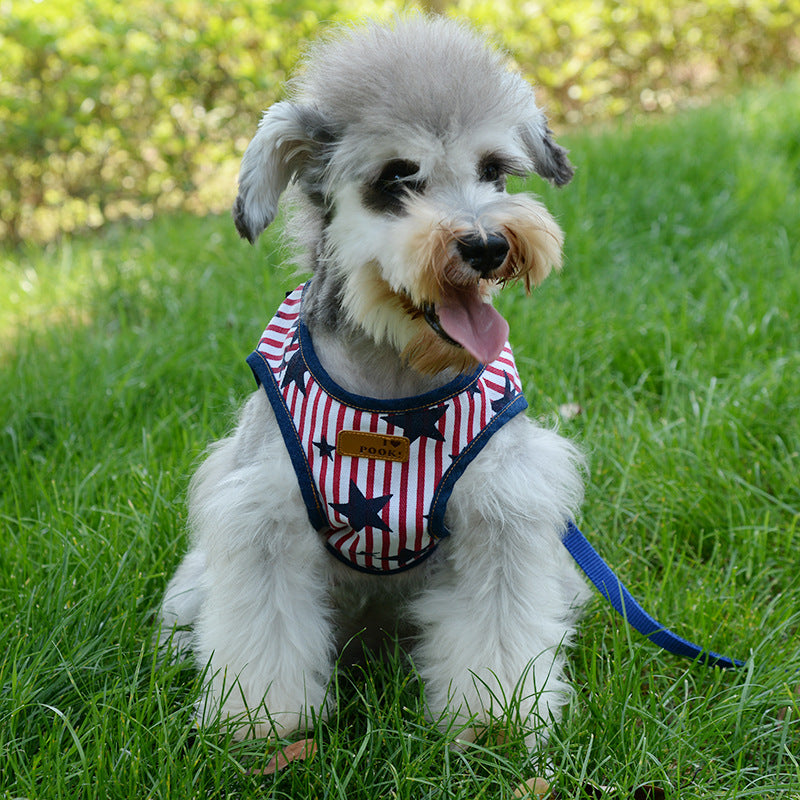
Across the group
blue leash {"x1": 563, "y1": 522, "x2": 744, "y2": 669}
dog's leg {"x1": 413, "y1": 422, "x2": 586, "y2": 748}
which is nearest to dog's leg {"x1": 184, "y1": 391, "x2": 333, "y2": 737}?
dog's leg {"x1": 413, "y1": 422, "x2": 586, "y2": 748}

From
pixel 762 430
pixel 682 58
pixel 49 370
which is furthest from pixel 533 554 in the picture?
pixel 682 58

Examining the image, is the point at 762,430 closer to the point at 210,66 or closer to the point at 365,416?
the point at 365,416

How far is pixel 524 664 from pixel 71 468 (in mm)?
1944

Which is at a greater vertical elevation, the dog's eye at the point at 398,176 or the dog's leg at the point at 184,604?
the dog's eye at the point at 398,176

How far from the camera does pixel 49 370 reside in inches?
160

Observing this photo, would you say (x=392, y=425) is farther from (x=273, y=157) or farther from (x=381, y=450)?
(x=273, y=157)

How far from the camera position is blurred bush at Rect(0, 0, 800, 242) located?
6688mm

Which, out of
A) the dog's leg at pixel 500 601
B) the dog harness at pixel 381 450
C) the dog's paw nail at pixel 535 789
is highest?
the dog harness at pixel 381 450

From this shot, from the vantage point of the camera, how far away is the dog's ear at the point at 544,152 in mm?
2510

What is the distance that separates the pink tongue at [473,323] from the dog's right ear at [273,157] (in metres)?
0.51

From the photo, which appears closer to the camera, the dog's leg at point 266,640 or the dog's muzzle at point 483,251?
the dog's muzzle at point 483,251

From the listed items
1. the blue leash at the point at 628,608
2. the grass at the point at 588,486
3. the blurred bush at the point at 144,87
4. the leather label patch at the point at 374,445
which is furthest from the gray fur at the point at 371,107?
the blurred bush at the point at 144,87

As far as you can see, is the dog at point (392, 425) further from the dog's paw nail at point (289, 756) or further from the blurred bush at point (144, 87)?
the blurred bush at point (144, 87)

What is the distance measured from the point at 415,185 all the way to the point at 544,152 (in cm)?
57
